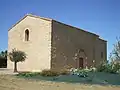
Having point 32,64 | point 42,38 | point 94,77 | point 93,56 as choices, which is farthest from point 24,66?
point 94,77

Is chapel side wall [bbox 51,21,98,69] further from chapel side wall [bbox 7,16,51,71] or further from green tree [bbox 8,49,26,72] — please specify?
green tree [bbox 8,49,26,72]

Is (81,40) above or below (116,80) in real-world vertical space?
above

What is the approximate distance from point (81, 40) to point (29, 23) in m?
8.46

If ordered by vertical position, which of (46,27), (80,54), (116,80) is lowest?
(116,80)

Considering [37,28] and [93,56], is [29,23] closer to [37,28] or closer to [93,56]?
[37,28]

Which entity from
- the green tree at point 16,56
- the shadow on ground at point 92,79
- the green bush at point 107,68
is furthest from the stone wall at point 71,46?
the shadow on ground at point 92,79

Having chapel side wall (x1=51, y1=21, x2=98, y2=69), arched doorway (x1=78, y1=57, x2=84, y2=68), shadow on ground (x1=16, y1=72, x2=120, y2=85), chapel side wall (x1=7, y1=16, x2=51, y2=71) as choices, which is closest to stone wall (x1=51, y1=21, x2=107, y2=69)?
chapel side wall (x1=51, y1=21, x2=98, y2=69)

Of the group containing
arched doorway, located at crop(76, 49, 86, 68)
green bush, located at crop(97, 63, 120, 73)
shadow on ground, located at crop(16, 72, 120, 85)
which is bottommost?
shadow on ground, located at crop(16, 72, 120, 85)

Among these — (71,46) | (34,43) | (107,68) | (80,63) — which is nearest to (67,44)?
(71,46)

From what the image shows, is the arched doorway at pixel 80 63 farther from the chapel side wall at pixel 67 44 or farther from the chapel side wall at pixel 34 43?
the chapel side wall at pixel 34 43

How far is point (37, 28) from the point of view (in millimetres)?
33594

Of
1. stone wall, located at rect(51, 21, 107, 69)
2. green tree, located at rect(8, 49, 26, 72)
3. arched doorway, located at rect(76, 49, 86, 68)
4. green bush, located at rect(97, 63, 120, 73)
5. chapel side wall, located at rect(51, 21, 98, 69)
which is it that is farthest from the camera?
arched doorway, located at rect(76, 49, 86, 68)

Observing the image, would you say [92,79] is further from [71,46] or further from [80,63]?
[80,63]

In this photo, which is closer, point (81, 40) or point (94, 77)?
point (94, 77)
